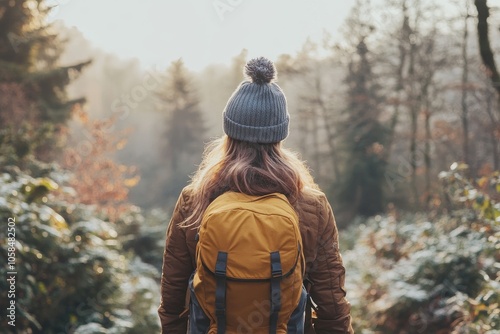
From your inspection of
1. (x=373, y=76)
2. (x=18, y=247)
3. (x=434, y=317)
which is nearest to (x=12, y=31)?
(x=18, y=247)

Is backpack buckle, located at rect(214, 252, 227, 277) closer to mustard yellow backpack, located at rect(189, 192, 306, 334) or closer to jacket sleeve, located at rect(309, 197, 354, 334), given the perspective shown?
mustard yellow backpack, located at rect(189, 192, 306, 334)

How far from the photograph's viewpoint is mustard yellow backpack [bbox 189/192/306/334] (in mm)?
1971

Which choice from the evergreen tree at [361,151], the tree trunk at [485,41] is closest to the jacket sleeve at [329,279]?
the tree trunk at [485,41]

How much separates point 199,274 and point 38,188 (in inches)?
172

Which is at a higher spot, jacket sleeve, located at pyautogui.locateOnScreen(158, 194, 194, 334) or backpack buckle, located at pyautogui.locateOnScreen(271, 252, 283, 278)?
backpack buckle, located at pyautogui.locateOnScreen(271, 252, 283, 278)

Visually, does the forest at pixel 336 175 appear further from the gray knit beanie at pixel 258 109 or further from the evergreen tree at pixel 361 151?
the gray knit beanie at pixel 258 109

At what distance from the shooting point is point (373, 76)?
23.4 meters

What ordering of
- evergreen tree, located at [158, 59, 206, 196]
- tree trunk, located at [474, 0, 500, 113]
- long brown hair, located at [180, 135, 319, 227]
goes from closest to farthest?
long brown hair, located at [180, 135, 319, 227] < tree trunk, located at [474, 0, 500, 113] < evergreen tree, located at [158, 59, 206, 196]

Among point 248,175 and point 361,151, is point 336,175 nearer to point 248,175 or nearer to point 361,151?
point 361,151

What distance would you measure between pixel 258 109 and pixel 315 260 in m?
0.73

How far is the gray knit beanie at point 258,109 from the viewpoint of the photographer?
2301 mm

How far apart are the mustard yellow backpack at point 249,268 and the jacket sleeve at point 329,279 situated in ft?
0.89

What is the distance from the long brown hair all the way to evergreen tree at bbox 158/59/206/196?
110ft

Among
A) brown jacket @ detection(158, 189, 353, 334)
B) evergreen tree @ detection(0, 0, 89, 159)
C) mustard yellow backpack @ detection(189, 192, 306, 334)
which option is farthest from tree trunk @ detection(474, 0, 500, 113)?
evergreen tree @ detection(0, 0, 89, 159)
